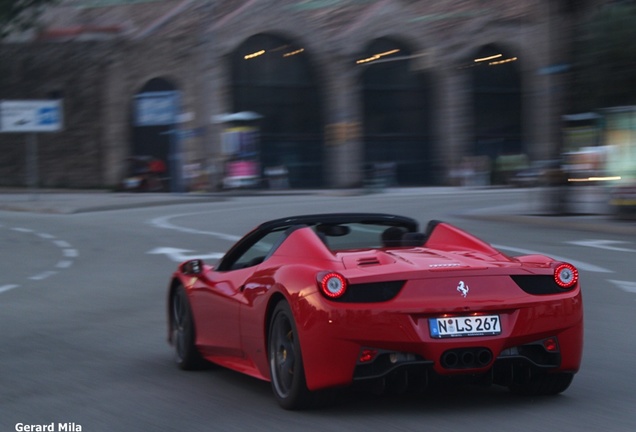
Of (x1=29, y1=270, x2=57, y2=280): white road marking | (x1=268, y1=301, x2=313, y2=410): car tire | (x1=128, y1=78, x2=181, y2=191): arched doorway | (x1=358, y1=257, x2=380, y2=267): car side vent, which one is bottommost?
(x1=29, y1=270, x2=57, y2=280): white road marking

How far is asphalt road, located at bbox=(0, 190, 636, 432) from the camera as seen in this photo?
591 centimetres

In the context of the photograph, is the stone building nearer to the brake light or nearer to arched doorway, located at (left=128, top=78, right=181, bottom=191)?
arched doorway, located at (left=128, top=78, right=181, bottom=191)

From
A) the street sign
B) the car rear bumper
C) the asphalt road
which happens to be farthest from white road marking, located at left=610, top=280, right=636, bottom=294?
the street sign

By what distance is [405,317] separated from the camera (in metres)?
5.68

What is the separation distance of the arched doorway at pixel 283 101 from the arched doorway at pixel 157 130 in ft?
11.0

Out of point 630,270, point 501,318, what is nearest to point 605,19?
point 630,270

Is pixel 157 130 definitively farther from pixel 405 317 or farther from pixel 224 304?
pixel 405 317

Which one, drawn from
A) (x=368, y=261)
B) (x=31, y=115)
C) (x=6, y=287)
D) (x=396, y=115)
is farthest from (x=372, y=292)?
(x=396, y=115)

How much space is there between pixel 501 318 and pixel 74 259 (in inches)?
496

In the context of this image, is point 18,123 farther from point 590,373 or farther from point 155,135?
point 590,373

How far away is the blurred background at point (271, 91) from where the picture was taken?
162 ft

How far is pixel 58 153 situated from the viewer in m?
51.4

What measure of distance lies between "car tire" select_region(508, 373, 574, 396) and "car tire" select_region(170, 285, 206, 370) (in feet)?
7.82

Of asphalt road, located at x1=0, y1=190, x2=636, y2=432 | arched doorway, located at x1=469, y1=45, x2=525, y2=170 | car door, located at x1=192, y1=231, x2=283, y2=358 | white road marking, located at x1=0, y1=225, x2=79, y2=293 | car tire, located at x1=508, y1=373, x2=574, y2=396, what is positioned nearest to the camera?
asphalt road, located at x1=0, y1=190, x2=636, y2=432
